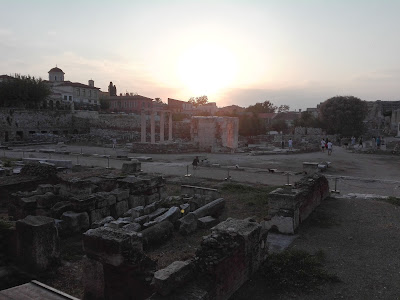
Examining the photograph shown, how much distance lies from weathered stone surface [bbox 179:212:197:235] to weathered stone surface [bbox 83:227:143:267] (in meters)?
3.00

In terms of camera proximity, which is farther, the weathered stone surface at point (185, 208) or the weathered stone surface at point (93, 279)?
the weathered stone surface at point (185, 208)

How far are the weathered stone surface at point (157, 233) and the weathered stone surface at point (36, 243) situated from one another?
6.20 feet

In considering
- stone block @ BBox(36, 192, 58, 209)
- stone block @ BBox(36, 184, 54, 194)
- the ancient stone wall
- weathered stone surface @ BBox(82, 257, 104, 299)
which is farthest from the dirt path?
the ancient stone wall

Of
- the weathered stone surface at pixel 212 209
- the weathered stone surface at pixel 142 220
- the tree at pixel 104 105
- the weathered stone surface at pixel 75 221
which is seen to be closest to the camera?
the weathered stone surface at pixel 75 221

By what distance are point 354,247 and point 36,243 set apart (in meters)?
6.66

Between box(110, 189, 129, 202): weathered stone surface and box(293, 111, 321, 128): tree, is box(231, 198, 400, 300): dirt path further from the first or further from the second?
box(293, 111, 321, 128): tree

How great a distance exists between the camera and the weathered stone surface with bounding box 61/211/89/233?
8336mm

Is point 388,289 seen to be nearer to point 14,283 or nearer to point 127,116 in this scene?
point 14,283

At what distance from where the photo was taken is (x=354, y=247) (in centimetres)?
738

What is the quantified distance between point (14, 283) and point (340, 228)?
24.7 ft

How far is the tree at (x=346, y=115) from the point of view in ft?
164

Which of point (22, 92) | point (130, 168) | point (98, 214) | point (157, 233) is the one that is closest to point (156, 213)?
point (98, 214)

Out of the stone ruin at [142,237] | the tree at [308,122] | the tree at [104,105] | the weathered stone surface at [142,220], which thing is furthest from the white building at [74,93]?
the weathered stone surface at [142,220]

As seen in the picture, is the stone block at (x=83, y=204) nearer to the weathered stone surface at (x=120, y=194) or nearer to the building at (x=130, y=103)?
the weathered stone surface at (x=120, y=194)
